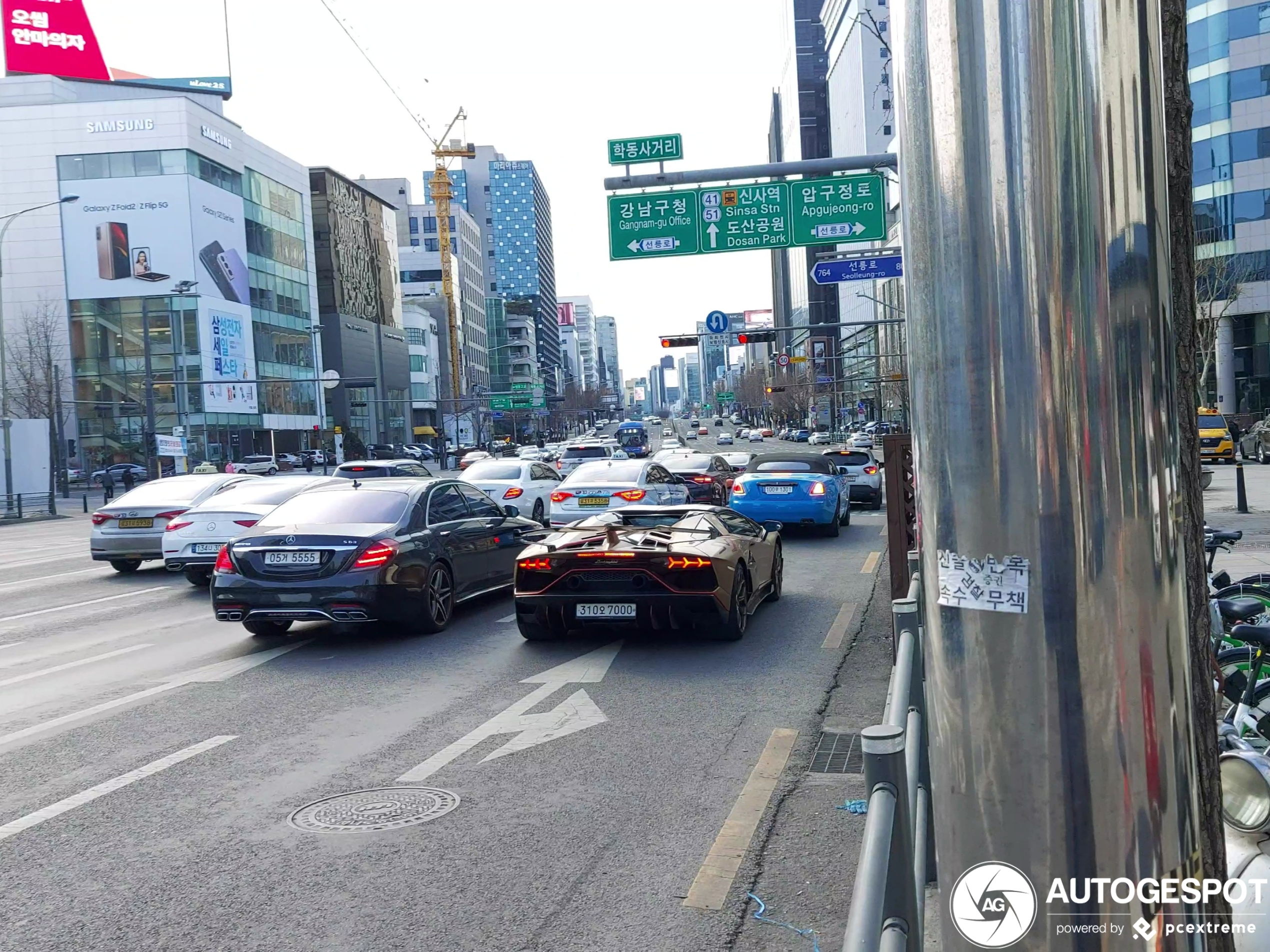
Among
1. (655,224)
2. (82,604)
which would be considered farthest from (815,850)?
(655,224)

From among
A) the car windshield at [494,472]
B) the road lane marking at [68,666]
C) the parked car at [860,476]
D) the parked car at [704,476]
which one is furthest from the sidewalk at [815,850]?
the parked car at [860,476]

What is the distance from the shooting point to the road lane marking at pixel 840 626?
1000cm

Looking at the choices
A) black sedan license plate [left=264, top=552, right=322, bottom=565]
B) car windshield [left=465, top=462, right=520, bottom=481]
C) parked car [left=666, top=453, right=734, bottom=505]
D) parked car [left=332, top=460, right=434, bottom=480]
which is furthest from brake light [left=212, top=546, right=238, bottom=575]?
parked car [left=332, top=460, right=434, bottom=480]

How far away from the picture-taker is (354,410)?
105 meters

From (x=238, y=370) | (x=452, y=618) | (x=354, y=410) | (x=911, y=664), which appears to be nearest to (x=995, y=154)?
(x=911, y=664)

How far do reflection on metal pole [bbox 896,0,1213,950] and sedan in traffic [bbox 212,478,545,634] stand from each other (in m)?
8.85

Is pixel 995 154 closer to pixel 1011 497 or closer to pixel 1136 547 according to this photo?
pixel 1011 497

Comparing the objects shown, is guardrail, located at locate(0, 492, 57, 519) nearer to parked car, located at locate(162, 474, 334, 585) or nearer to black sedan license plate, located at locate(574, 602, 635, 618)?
parked car, located at locate(162, 474, 334, 585)

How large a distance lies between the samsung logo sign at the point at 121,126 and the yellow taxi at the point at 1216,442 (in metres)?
59.6

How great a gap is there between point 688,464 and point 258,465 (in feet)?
147

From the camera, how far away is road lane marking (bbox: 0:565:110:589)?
55.7 ft

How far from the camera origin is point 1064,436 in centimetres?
187

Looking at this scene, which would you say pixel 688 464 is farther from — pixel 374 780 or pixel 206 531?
pixel 374 780

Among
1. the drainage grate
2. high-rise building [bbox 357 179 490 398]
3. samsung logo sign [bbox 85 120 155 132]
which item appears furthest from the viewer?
high-rise building [bbox 357 179 490 398]
